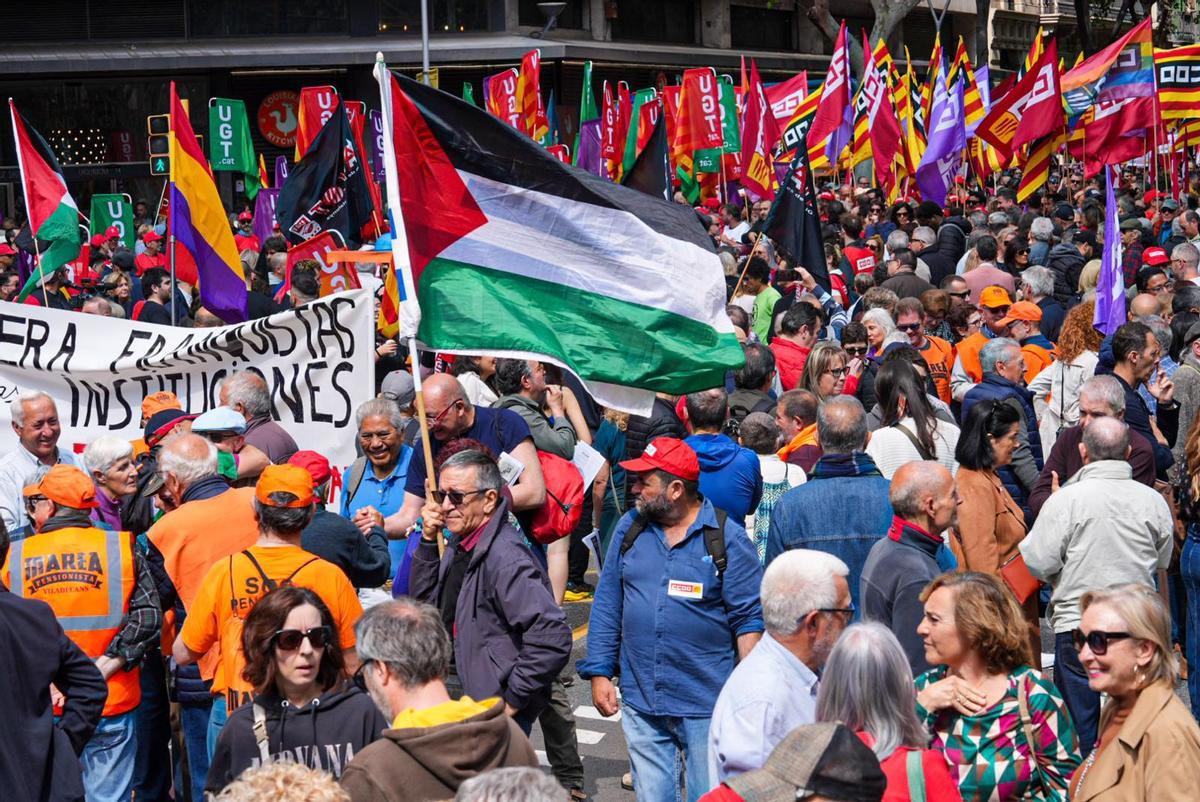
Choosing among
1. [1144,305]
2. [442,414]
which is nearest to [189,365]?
[442,414]

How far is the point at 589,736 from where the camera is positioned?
25.3ft

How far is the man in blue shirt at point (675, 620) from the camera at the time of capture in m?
5.56

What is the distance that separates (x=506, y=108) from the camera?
21328mm

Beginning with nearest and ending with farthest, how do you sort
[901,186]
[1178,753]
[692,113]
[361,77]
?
[1178,753] → [692,113] → [901,186] → [361,77]

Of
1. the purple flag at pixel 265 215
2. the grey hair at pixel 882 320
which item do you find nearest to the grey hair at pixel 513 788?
the grey hair at pixel 882 320

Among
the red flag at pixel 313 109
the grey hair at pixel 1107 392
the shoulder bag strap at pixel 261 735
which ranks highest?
the red flag at pixel 313 109

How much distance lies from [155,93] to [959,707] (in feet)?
116

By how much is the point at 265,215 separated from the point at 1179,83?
36.4ft

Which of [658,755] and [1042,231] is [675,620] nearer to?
[658,755]

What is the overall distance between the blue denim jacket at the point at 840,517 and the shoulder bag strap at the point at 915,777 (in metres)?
2.36

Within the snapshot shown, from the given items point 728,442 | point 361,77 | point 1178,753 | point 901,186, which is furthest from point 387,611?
point 361,77

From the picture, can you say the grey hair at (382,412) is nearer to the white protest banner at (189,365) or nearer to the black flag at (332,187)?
the white protest banner at (189,365)

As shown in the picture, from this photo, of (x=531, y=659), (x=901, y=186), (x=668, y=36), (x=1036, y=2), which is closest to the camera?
(x=531, y=659)

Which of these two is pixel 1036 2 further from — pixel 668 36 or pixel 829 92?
pixel 829 92
